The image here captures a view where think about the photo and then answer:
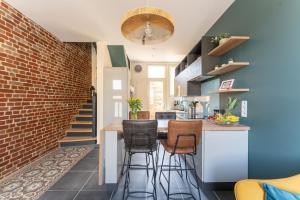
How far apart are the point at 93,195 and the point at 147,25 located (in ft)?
7.17

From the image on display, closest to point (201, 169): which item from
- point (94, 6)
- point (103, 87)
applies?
point (94, 6)

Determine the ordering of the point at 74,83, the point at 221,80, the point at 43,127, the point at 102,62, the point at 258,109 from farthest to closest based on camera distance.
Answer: the point at 74,83, the point at 102,62, the point at 43,127, the point at 221,80, the point at 258,109

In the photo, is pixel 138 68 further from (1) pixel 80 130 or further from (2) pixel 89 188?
(2) pixel 89 188

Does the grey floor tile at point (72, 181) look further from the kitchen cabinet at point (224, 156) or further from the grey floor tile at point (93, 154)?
the kitchen cabinet at point (224, 156)

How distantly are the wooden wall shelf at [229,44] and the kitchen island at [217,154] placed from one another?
1197 mm

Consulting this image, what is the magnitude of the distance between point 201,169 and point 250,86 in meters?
1.33

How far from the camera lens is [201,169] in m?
2.45

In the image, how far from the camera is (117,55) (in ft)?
19.4

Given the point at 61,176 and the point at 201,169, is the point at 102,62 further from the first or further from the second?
the point at 201,169

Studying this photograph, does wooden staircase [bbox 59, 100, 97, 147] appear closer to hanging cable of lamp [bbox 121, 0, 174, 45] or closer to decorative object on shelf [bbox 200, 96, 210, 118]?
decorative object on shelf [bbox 200, 96, 210, 118]

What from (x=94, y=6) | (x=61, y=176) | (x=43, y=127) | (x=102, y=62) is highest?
A: (x=94, y=6)

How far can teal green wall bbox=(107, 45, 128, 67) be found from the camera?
5567mm

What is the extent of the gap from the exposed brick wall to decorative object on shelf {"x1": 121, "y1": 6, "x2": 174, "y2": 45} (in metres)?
2.22

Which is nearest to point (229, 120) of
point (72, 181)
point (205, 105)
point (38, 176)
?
point (205, 105)
